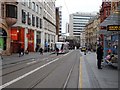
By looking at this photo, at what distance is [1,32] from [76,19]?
153401 mm

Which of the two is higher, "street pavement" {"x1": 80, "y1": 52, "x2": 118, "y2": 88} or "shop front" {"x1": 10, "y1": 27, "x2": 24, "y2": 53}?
"shop front" {"x1": 10, "y1": 27, "x2": 24, "y2": 53}

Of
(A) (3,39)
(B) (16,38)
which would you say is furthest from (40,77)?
(B) (16,38)

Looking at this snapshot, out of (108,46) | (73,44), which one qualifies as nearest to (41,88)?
(108,46)

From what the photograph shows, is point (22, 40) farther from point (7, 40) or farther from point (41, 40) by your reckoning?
point (41, 40)

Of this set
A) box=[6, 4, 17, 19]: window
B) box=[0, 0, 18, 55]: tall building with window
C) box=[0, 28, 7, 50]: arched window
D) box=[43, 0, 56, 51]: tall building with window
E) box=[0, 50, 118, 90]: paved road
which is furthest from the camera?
box=[43, 0, 56, 51]: tall building with window

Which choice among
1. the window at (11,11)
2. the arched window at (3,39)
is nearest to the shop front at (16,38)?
the arched window at (3,39)

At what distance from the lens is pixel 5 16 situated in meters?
46.1

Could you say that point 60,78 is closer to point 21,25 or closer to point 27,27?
point 21,25

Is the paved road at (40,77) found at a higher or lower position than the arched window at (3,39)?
lower

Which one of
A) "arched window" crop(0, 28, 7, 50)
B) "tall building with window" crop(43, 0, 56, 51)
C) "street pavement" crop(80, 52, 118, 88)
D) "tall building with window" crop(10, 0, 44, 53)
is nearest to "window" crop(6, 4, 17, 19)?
"arched window" crop(0, 28, 7, 50)

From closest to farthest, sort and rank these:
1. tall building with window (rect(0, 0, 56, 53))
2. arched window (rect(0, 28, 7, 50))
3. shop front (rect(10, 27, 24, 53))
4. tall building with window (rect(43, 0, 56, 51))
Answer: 1. arched window (rect(0, 28, 7, 50))
2. tall building with window (rect(0, 0, 56, 53))
3. shop front (rect(10, 27, 24, 53))
4. tall building with window (rect(43, 0, 56, 51))

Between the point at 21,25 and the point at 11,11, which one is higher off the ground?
the point at 11,11

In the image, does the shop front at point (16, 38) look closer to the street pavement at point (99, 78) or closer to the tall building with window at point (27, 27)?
the tall building with window at point (27, 27)

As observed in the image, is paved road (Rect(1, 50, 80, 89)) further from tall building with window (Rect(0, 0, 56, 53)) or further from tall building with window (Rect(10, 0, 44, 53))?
tall building with window (Rect(10, 0, 44, 53))
